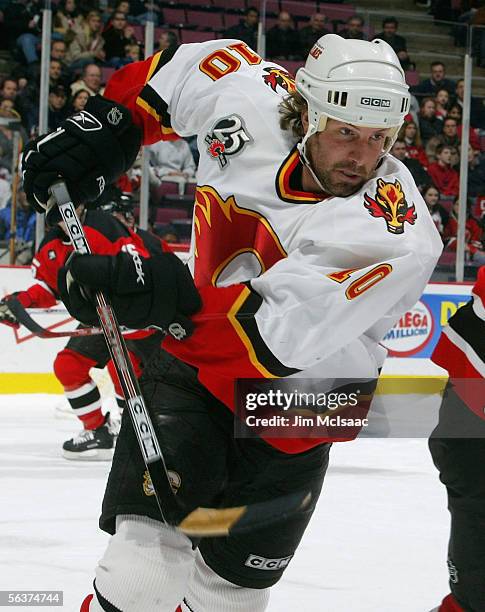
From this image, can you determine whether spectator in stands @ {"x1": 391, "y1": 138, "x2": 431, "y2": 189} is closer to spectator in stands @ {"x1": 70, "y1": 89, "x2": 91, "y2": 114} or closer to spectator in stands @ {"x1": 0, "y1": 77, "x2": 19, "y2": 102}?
spectator in stands @ {"x1": 70, "y1": 89, "x2": 91, "y2": 114}

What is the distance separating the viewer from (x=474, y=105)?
5598 millimetres

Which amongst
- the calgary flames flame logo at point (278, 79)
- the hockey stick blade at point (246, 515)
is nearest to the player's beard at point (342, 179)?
the calgary flames flame logo at point (278, 79)

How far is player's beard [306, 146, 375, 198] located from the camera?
143 cm

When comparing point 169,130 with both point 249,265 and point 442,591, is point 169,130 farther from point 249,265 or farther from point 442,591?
point 442,591

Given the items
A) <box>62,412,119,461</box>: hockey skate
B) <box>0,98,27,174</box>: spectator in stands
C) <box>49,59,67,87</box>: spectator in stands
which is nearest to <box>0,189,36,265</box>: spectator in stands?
<box>0,98,27,174</box>: spectator in stands

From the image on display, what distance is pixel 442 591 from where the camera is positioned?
2.32m

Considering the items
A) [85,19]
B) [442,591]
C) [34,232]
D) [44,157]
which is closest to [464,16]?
[85,19]

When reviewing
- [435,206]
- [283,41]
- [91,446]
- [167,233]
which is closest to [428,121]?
[435,206]

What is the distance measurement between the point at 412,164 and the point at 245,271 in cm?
422

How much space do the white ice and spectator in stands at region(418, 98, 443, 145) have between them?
2147mm

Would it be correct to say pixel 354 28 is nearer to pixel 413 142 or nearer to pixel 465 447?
pixel 413 142

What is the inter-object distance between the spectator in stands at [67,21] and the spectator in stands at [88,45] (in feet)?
0.09

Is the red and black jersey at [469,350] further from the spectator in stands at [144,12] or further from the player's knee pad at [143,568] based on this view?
the spectator in stands at [144,12]

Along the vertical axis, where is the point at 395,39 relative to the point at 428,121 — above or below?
above
